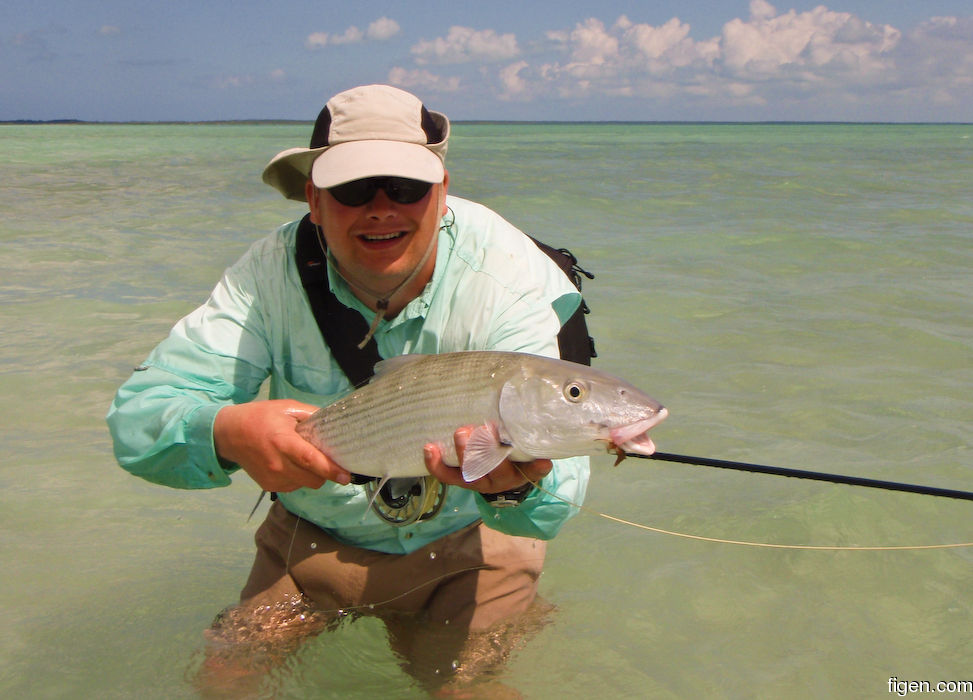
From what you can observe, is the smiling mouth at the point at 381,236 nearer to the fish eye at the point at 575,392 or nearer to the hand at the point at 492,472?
the hand at the point at 492,472

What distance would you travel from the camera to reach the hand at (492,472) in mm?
2285

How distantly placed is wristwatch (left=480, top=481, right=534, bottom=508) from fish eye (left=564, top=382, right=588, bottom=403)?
401 mm

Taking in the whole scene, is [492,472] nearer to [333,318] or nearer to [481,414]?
[481,414]

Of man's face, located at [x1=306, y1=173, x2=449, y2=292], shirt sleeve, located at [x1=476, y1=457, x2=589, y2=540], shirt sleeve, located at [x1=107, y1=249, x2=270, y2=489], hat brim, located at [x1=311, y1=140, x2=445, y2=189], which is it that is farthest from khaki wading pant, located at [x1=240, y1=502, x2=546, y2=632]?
hat brim, located at [x1=311, y1=140, x2=445, y2=189]

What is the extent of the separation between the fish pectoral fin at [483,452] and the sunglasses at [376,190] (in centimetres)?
73

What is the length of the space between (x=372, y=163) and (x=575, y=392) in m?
0.85

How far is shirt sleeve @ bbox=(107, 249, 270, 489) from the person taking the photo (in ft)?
8.39

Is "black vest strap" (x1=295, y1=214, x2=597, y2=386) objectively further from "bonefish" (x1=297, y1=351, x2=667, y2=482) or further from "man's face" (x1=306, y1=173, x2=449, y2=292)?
"bonefish" (x1=297, y1=351, x2=667, y2=482)

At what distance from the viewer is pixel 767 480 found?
484cm

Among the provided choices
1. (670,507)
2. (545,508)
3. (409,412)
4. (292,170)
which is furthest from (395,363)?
(670,507)

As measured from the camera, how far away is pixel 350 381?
9.41 ft

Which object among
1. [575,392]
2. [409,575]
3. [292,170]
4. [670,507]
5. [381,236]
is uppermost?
[292,170]

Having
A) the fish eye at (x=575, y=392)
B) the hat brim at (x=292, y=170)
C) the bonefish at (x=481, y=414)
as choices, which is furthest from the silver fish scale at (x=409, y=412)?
the hat brim at (x=292, y=170)

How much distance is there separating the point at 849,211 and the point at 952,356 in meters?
9.26
